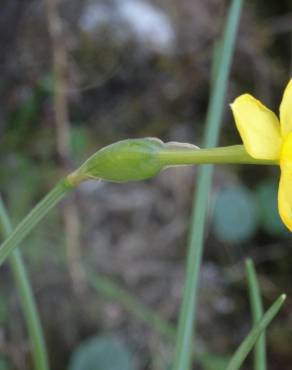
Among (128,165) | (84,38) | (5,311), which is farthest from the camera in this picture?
(84,38)

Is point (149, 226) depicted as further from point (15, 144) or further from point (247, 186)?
point (15, 144)

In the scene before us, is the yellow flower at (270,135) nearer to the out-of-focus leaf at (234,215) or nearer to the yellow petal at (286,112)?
the yellow petal at (286,112)

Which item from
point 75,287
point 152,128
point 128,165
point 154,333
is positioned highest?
point 128,165

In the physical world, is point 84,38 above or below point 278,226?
above

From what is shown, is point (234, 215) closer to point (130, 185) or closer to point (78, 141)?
point (130, 185)

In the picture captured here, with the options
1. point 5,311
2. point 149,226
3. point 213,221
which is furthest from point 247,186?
point 5,311

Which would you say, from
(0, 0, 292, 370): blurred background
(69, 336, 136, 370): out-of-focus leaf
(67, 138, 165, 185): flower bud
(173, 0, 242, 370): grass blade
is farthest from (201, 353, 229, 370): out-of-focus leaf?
(67, 138, 165, 185): flower bud

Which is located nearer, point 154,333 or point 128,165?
point 128,165

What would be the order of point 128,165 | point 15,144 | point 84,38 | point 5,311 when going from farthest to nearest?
point 84,38 → point 15,144 → point 5,311 → point 128,165

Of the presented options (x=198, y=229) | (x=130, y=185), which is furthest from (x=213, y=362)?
(x=198, y=229)
